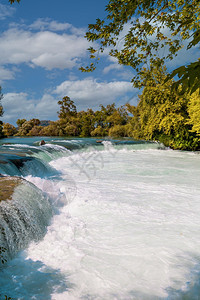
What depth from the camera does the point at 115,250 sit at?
9.63 feet

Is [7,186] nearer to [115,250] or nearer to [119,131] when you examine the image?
[115,250]

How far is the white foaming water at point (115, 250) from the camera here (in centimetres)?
223

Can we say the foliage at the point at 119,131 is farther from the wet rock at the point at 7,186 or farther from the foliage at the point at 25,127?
the wet rock at the point at 7,186

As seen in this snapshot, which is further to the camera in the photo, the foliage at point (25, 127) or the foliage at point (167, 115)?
the foliage at point (25, 127)

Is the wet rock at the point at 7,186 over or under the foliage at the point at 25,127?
under

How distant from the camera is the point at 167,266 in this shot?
102 inches

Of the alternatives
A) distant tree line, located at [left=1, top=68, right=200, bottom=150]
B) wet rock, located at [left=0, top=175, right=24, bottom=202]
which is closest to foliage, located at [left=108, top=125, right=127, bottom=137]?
distant tree line, located at [left=1, top=68, right=200, bottom=150]

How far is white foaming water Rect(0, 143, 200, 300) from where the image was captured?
2230 millimetres

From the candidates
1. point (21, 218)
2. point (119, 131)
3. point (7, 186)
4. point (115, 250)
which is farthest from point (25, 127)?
point (115, 250)

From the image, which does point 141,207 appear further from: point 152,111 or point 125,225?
point 152,111

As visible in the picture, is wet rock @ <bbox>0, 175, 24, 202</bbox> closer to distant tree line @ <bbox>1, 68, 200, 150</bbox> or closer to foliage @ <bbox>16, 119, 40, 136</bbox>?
distant tree line @ <bbox>1, 68, 200, 150</bbox>

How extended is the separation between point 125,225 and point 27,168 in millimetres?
4451

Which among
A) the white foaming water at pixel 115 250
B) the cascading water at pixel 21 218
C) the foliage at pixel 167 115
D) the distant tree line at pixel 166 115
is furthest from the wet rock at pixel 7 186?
the foliage at pixel 167 115

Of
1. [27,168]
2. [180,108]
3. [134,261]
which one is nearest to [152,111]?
[180,108]
